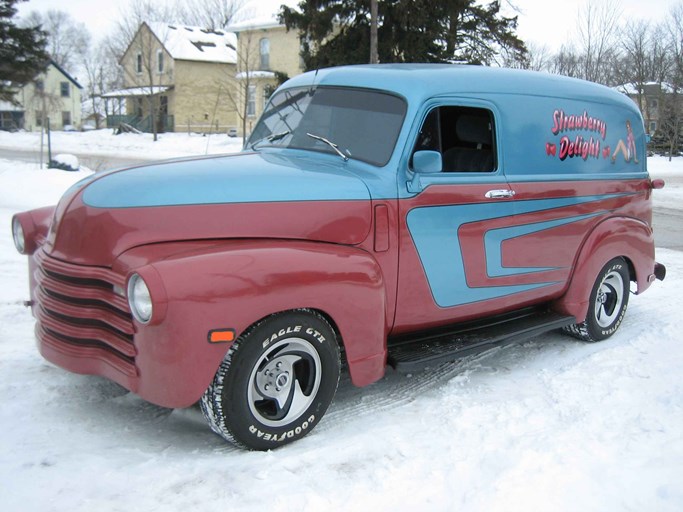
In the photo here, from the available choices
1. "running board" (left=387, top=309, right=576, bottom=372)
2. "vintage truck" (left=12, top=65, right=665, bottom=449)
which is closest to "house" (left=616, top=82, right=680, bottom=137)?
"vintage truck" (left=12, top=65, right=665, bottom=449)

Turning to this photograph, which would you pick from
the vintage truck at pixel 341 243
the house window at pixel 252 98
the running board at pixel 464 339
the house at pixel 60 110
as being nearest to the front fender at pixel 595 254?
the vintage truck at pixel 341 243

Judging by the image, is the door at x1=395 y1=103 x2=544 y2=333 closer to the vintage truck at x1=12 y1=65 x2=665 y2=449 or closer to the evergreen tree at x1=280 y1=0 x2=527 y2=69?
the vintage truck at x1=12 y1=65 x2=665 y2=449

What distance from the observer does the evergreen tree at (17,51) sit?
12.8m

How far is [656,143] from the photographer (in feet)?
121

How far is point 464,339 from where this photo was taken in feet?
14.0

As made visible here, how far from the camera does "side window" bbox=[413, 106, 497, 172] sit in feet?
14.3

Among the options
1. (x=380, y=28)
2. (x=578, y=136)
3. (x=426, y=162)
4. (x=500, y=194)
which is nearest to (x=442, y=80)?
(x=426, y=162)

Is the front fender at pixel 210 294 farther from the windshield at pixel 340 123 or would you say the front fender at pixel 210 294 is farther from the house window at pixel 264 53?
the house window at pixel 264 53

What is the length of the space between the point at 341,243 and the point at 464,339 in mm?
1223

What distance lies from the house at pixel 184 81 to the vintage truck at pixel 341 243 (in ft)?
133

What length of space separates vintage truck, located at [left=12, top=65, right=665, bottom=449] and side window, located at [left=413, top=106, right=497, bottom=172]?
15 millimetres

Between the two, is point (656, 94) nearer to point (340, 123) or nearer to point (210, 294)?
point (340, 123)

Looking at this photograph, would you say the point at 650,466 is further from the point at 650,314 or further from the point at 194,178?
the point at 650,314

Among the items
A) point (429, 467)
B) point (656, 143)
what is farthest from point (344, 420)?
point (656, 143)
